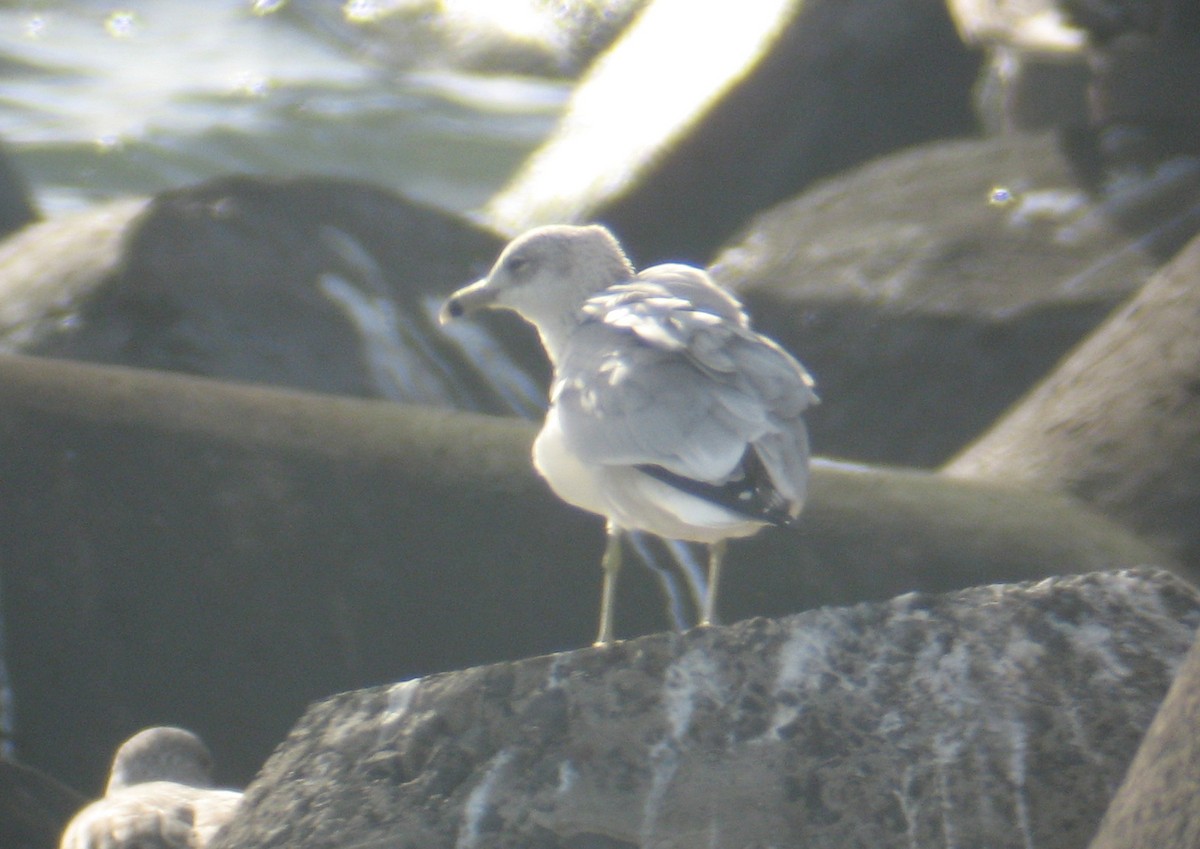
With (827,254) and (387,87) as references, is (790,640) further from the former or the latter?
(387,87)

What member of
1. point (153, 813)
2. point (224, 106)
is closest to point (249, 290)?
point (153, 813)

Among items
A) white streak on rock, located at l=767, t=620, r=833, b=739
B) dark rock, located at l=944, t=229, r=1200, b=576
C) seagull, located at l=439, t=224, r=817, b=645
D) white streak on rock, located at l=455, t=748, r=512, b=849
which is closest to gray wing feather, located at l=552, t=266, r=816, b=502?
seagull, located at l=439, t=224, r=817, b=645

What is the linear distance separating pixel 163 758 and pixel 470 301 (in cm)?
154

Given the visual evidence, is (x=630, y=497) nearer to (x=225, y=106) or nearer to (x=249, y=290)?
(x=249, y=290)

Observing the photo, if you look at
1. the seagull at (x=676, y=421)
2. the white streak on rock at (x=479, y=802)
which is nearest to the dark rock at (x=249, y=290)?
the seagull at (x=676, y=421)

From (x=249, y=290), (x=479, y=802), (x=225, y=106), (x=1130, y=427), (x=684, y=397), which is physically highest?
(x=684, y=397)

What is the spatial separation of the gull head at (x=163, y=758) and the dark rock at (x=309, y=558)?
33 cm

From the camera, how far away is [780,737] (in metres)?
2.74

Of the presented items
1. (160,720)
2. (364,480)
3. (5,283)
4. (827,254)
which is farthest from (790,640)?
(5,283)

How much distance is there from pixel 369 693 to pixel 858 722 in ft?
3.13

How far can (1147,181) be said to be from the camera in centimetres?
671

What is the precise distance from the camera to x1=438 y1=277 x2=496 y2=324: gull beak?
3.99 meters

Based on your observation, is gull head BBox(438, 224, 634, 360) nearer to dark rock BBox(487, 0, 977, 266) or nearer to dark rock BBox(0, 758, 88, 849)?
dark rock BBox(0, 758, 88, 849)

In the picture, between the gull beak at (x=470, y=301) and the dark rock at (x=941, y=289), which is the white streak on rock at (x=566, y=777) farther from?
the dark rock at (x=941, y=289)
